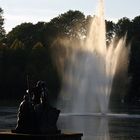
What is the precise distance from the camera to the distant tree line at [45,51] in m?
99.8

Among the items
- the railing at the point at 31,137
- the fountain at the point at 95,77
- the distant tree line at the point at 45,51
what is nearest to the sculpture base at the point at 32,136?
the railing at the point at 31,137

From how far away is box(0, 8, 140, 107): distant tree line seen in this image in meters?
99.8

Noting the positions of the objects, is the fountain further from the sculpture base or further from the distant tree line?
the sculpture base

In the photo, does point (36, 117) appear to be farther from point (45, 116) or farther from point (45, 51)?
point (45, 51)

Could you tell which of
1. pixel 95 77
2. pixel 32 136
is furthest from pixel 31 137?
pixel 95 77

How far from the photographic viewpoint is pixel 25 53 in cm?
10588

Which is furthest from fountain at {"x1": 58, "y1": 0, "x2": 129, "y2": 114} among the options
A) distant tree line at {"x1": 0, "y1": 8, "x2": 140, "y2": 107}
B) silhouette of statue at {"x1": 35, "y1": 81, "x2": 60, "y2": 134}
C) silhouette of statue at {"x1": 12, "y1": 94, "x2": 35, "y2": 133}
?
silhouette of statue at {"x1": 12, "y1": 94, "x2": 35, "y2": 133}

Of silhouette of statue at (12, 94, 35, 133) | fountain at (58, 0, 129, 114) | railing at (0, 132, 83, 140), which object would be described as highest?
fountain at (58, 0, 129, 114)

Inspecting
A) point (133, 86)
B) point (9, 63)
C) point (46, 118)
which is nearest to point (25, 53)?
point (9, 63)

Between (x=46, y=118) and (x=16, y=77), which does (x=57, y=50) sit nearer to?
(x=16, y=77)

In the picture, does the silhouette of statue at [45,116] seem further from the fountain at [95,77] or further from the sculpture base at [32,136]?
the fountain at [95,77]

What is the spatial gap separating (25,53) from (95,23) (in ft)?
106

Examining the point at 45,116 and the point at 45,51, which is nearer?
the point at 45,116

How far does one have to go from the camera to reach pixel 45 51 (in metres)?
107
